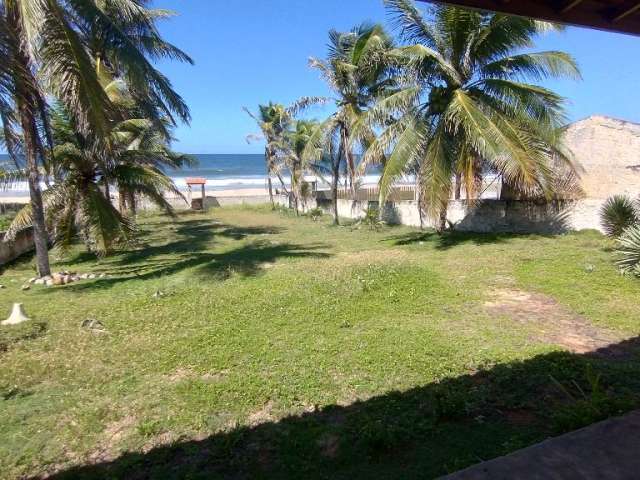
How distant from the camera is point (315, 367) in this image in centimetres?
451

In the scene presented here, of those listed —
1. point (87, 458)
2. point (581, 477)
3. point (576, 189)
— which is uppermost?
point (576, 189)

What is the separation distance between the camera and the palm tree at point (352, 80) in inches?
542

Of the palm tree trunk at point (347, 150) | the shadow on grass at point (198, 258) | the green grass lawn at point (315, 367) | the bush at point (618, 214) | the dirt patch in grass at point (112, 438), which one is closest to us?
the green grass lawn at point (315, 367)

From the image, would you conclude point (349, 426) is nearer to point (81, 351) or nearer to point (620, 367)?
point (620, 367)

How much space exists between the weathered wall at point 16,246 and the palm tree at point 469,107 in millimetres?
10331

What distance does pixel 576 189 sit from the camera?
11.2 metres

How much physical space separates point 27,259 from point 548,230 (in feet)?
49.5

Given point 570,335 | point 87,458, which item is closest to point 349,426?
point 87,458

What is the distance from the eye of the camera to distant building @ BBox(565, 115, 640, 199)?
10.4 m

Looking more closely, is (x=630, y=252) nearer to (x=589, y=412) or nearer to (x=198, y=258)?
(x=589, y=412)

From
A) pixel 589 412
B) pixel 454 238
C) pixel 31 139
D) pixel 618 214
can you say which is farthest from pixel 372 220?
pixel 589 412

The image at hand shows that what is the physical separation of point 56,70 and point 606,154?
44.0 ft

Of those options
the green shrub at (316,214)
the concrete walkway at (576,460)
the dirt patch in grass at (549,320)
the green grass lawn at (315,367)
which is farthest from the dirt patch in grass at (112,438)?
the green shrub at (316,214)

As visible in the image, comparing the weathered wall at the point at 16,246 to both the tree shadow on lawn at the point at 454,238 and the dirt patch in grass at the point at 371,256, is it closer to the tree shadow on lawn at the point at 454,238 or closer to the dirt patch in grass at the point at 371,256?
the dirt patch in grass at the point at 371,256
